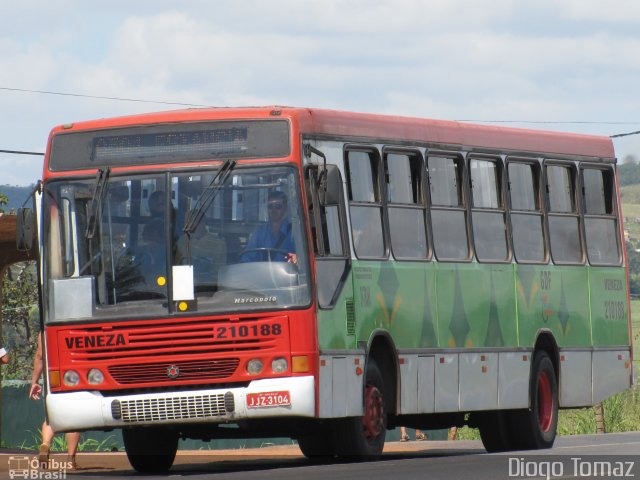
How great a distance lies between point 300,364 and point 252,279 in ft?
2.72

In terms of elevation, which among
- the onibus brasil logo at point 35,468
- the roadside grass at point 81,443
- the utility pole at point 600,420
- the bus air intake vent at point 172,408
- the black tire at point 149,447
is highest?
the bus air intake vent at point 172,408

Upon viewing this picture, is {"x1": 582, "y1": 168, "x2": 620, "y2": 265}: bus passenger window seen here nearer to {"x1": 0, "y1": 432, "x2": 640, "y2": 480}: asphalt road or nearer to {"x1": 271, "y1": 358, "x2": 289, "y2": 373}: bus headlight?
{"x1": 0, "y1": 432, "x2": 640, "y2": 480}: asphalt road

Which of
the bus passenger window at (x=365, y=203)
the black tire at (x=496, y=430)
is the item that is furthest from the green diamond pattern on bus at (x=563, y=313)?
the bus passenger window at (x=365, y=203)

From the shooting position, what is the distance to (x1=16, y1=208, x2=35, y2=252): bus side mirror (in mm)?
15746

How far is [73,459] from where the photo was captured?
1823 cm

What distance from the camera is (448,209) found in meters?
18.4

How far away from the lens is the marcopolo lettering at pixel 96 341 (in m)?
15.5

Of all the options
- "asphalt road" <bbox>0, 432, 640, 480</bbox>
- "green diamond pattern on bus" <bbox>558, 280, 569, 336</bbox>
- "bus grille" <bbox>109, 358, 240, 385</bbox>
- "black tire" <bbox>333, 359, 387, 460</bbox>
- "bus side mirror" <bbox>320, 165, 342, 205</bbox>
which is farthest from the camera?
"green diamond pattern on bus" <bbox>558, 280, 569, 336</bbox>

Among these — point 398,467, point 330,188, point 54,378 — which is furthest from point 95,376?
point 398,467

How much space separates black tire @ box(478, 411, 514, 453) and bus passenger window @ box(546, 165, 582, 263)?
6.29ft

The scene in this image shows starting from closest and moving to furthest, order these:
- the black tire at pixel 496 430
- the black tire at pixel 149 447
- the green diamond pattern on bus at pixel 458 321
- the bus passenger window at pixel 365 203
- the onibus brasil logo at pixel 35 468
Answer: the onibus brasil logo at pixel 35 468
the bus passenger window at pixel 365 203
the black tire at pixel 149 447
the green diamond pattern on bus at pixel 458 321
the black tire at pixel 496 430

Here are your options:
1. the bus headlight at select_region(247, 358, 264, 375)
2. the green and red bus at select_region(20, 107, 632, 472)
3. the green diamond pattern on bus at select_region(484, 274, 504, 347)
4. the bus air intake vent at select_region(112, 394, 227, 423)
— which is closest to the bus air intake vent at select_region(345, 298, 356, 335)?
the green and red bus at select_region(20, 107, 632, 472)

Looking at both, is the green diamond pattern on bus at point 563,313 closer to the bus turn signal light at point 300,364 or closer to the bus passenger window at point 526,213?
the bus passenger window at point 526,213

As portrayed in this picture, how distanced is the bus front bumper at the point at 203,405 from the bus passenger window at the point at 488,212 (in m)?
4.31
